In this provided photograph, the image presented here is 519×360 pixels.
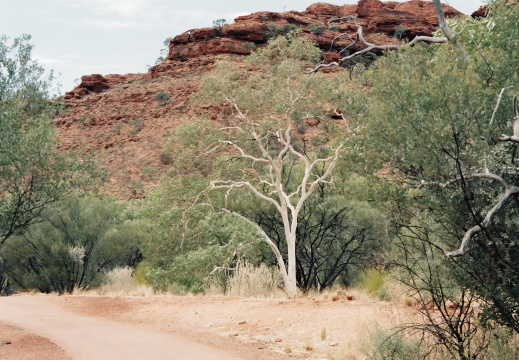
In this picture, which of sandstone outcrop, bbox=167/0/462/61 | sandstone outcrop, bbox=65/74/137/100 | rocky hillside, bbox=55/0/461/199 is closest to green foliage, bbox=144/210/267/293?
rocky hillside, bbox=55/0/461/199

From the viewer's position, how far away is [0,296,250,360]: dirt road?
288 inches

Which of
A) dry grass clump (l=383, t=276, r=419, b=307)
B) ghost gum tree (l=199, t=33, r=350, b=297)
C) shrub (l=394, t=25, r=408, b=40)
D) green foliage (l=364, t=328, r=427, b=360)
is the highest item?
shrub (l=394, t=25, r=408, b=40)

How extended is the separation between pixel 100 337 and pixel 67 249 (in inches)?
426

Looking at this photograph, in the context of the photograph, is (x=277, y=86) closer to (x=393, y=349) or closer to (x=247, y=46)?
(x=393, y=349)

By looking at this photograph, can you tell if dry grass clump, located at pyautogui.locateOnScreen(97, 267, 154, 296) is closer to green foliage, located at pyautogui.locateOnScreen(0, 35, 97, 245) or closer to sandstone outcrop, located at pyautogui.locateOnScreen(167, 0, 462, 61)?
green foliage, located at pyautogui.locateOnScreen(0, 35, 97, 245)

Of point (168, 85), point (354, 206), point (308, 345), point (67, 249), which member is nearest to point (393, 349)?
point (308, 345)

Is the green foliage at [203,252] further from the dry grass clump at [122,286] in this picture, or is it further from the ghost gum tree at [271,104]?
the ghost gum tree at [271,104]

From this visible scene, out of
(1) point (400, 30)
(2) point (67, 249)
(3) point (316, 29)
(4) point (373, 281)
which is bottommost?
(4) point (373, 281)

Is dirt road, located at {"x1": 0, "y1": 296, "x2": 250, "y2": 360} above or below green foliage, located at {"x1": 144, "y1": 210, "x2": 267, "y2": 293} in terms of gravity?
below

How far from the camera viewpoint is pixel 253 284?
45.7ft

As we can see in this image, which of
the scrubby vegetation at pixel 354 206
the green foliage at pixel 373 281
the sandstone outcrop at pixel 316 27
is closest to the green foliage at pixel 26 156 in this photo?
the scrubby vegetation at pixel 354 206

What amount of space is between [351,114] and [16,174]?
9.27 m

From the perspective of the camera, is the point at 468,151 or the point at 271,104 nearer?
the point at 468,151

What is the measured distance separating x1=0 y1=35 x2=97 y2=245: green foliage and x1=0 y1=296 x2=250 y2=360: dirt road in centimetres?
299
